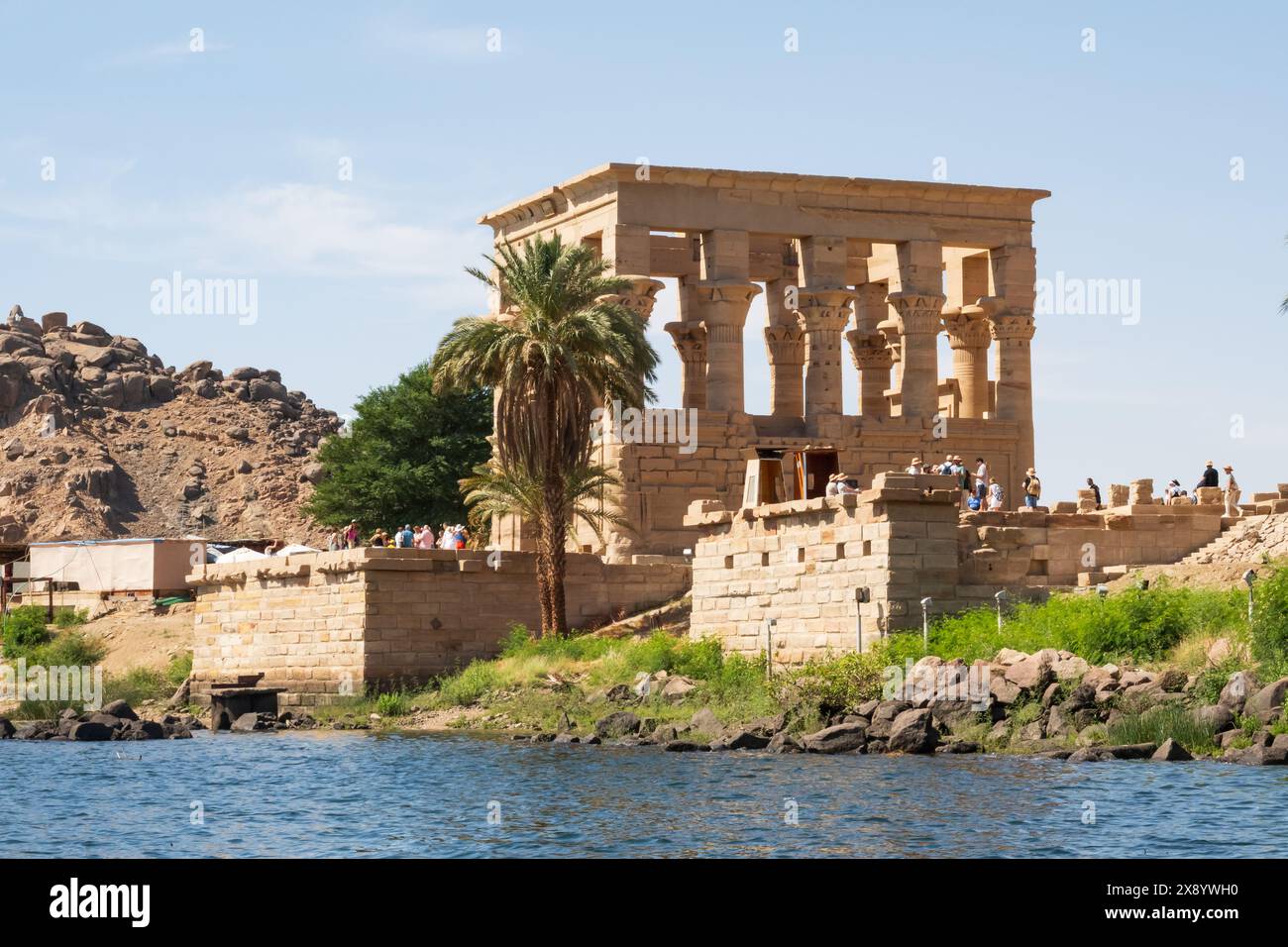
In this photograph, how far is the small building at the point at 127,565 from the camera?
164ft

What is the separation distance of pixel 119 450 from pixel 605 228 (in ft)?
187

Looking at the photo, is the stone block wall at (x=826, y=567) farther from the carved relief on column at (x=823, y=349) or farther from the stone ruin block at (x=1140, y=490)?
the carved relief on column at (x=823, y=349)

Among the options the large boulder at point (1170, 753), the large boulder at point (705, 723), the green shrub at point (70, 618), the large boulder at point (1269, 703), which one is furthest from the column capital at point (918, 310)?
the large boulder at point (1170, 753)

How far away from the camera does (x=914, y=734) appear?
24531 mm

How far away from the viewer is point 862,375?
51.7 m

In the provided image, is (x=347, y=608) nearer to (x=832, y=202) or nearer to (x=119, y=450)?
(x=832, y=202)

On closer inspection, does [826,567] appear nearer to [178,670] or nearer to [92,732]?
[92,732]

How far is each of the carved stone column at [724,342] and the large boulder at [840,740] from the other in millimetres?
18659

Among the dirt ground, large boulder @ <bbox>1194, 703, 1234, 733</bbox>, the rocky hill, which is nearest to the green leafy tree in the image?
the dirt ground

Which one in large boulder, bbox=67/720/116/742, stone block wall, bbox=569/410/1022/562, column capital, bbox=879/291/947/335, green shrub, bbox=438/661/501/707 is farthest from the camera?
column capital, bbox=879/291/947/335

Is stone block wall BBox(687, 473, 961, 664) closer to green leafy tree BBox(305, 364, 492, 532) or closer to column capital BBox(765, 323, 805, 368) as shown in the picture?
column capital BBox(765, 323, 805, 368)

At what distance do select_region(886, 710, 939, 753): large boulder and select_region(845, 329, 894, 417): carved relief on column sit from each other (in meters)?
26.9

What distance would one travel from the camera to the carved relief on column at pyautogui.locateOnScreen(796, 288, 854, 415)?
44.7 m

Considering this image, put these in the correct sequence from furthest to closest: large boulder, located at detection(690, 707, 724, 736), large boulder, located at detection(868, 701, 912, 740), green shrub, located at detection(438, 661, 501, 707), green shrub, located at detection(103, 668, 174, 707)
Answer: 1. green shrub, located at detection(103, 668, 174, 707)
2. green shrub, located at detection(438, 661, 501, 707)
3. large boulder, located at detection(690, 707, 724, 736)
4. large boulder, located at detection(868, 701, 912, 740)
